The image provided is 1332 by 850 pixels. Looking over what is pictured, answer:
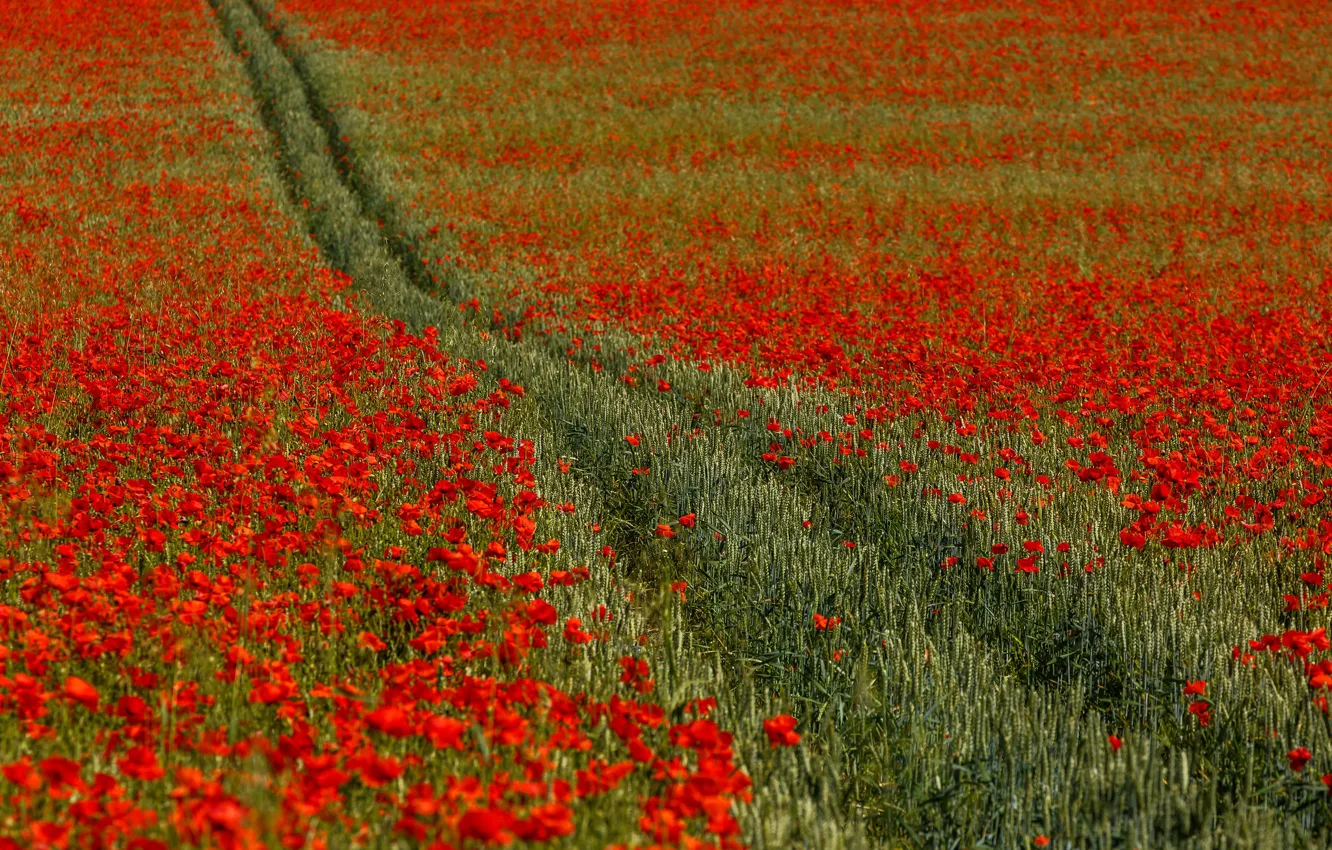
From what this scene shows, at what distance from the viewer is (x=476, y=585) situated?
4.05 m

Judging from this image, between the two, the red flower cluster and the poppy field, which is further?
the poppy field

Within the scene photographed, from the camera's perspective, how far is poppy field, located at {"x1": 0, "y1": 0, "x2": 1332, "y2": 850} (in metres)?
2.78

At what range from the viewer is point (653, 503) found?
5941 millimetres

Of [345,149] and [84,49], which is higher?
[84,49]

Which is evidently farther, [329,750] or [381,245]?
[381,245]

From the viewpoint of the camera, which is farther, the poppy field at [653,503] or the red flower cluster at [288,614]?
the poppy field at [653,503]

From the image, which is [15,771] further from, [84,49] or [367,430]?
[84,49]

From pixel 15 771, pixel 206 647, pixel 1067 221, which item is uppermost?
pixel 15 771

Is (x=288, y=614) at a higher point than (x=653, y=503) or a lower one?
higher

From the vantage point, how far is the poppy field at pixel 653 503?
2.78 m

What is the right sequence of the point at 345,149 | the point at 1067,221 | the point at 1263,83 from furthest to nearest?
the point at 1263,83 → the point at 345,149 → the point at 1067,221

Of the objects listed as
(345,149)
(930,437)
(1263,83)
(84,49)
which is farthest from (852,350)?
(84,49)

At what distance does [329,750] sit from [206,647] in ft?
2.16

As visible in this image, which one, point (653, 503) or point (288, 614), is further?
point (653, 503)
